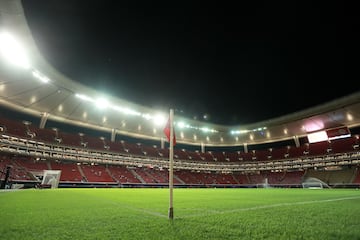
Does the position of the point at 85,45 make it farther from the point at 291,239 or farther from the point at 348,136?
the point at 348,136

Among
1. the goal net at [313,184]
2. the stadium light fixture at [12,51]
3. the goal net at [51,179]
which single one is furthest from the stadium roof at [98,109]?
the goal net at [51,179]

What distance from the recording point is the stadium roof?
25125 millimetres

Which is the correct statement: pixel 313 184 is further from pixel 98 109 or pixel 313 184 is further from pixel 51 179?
pixel 51 179

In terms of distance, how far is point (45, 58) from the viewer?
83.7 feet

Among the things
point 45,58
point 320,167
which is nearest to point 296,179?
point 320,167

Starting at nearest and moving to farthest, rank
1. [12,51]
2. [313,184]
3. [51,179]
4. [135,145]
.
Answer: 1. [12,51]
2. [51,179]
3. [313,184]
4. [135,145]

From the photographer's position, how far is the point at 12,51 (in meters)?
23.9

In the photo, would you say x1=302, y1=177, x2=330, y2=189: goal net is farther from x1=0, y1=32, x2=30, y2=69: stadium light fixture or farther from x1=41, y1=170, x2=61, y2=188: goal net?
x1=0, y1=32, x2=30, y2=69: stadium light fixture

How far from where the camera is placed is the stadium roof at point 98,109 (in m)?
25.1

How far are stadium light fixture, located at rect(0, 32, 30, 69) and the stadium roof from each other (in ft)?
0.35

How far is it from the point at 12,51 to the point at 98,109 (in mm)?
19260

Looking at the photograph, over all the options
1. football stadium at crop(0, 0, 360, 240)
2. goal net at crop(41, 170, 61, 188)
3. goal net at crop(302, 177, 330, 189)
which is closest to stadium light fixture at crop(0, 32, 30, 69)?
football stadium at crop(0, 0, 360, 240)

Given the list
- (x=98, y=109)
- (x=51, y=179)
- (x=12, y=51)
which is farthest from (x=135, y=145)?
(x=12, y=51)

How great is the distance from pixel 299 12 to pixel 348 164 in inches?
1716
